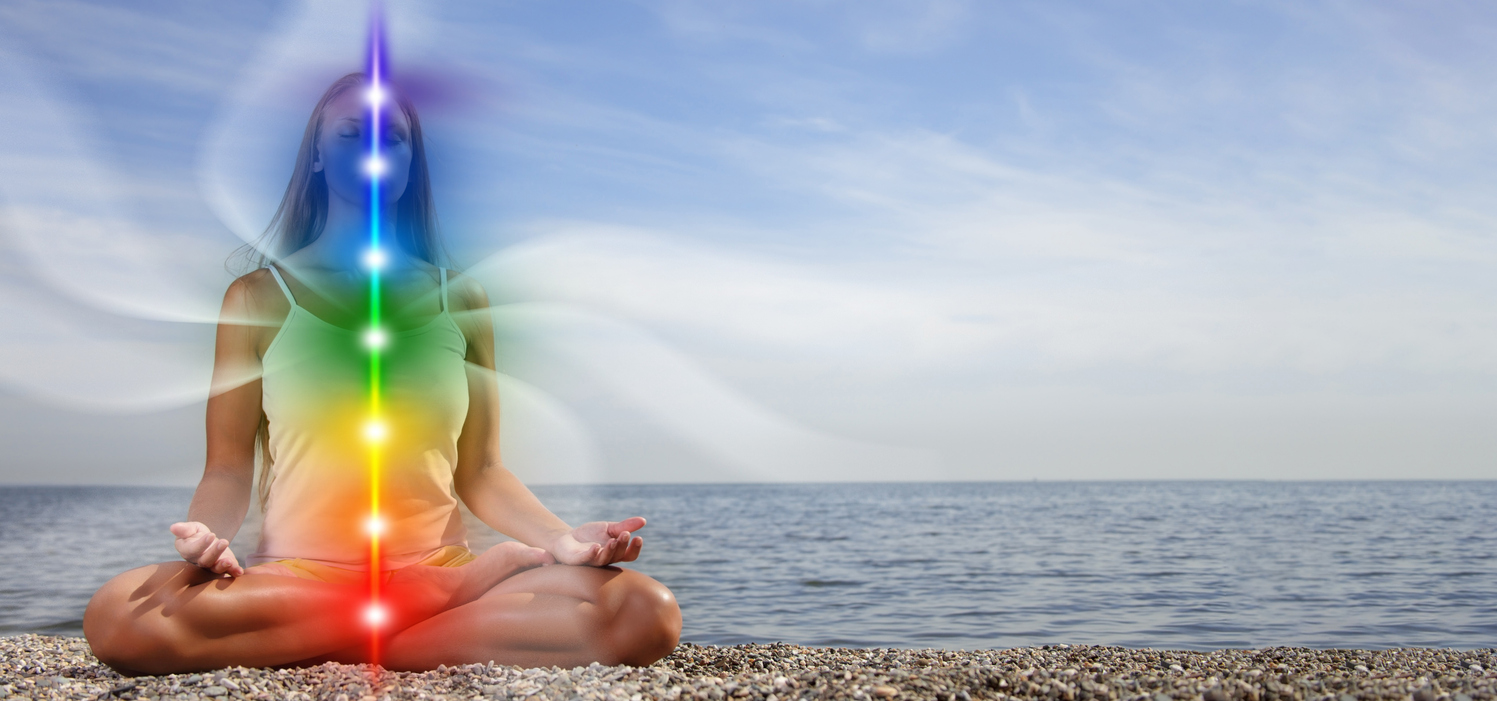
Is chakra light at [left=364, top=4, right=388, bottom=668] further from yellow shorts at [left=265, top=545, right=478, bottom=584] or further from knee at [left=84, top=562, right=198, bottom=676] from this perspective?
knee at [left=84, top=562, right=198, bottom=676]

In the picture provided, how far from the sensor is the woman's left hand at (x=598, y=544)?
312cm

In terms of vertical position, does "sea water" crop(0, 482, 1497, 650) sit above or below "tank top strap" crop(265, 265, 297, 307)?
below

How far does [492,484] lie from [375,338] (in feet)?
2.30

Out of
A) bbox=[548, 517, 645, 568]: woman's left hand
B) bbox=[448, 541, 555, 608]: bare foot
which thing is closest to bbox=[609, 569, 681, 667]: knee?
bbox=[548, 517, 645, 568]: woman's left hand

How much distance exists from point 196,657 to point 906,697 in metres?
2.37

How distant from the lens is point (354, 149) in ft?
11.2

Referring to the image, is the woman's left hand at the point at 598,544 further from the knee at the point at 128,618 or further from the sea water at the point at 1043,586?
the sea water at the point at 1043,586

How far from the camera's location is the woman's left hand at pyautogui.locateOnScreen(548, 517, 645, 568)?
10.2 ft

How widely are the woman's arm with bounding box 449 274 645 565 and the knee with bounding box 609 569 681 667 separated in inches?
4.3

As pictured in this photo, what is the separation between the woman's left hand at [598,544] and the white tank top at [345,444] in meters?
0.54

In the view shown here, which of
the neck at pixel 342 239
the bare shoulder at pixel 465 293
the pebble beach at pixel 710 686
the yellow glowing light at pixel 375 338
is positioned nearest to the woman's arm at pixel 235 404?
the neck at pixel 342 239

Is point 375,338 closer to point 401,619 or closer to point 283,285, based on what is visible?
point 283,285

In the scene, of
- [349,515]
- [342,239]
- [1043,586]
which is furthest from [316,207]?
[1043,586]

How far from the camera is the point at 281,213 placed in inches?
141
